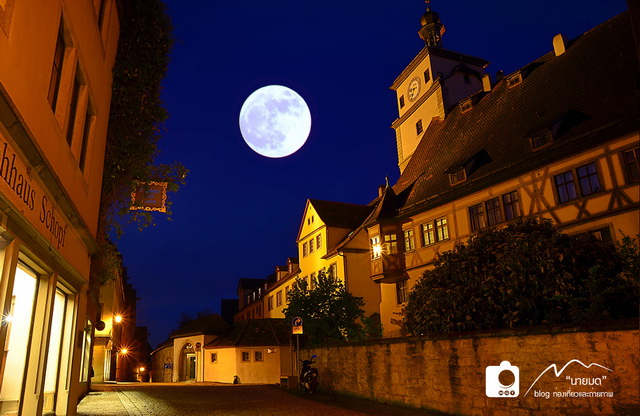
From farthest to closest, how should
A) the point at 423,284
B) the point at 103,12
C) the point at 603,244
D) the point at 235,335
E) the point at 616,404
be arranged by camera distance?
the point at 235,335 < the point at 423,284 < the point at 603,244 < the point at 103,12 < the point at 616,404

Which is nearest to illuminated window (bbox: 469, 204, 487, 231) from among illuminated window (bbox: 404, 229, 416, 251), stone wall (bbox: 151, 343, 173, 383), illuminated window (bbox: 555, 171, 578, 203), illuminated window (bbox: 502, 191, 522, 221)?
illuminated window (bbox: 502, 191, 522, 221)

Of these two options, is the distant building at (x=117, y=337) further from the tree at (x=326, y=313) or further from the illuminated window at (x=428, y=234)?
the illuminated window at (x=428, y=234)

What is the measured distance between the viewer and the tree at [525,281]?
11.1m

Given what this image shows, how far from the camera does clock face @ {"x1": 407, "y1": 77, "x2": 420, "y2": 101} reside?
A: 38959 mm

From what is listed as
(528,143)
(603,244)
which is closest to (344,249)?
(528,143)

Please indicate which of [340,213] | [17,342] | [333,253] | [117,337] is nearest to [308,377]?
[17,342]

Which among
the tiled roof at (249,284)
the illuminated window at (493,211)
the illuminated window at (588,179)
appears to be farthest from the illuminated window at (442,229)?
the tiled roof at (249,284)

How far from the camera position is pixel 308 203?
4156cm

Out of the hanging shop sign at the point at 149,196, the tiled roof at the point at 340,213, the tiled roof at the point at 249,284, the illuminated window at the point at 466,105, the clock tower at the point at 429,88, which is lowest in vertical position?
the hanging shop sign at the point at 149,196

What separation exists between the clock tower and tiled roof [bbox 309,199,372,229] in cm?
561

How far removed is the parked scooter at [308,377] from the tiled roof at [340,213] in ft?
62.2

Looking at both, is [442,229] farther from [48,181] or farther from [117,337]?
[117,337]

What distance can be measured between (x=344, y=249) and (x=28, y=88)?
29.8m

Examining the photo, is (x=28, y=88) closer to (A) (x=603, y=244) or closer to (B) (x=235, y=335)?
(A) (x=603, y=244)
